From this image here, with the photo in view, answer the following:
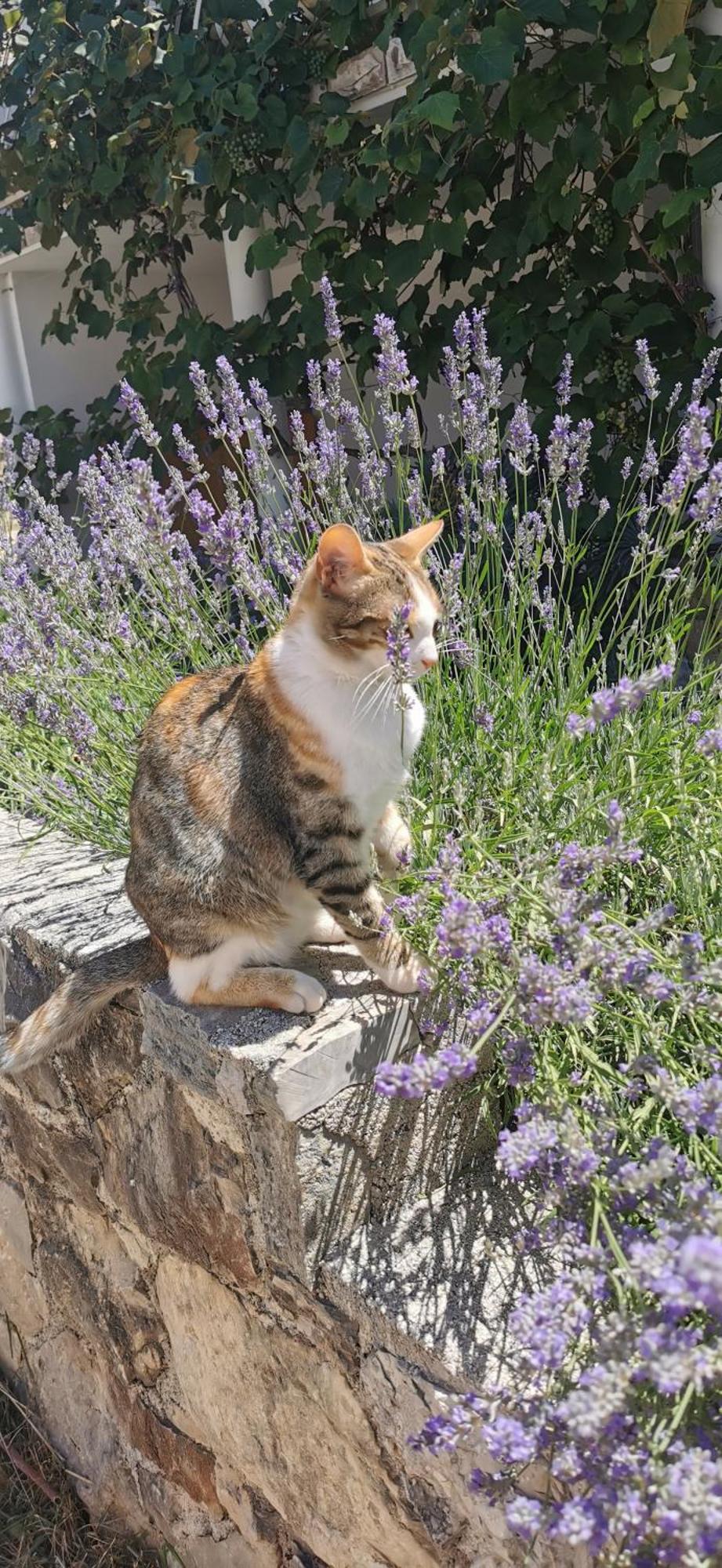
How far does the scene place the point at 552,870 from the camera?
152cm

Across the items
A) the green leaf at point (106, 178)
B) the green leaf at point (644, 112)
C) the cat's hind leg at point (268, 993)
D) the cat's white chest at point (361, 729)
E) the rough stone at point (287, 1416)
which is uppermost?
the green leaf at point (106, 178)

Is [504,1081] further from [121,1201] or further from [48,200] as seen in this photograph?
[48,200]

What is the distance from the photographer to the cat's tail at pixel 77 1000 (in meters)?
2.05

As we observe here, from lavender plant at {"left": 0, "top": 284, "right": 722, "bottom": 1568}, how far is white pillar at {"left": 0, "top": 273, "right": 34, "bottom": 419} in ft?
12.2

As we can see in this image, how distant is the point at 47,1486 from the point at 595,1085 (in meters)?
1.90

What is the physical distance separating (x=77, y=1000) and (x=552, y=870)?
3.04ft

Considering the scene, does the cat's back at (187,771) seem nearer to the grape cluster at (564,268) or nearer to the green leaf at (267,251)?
the grape cluster at (564,268)

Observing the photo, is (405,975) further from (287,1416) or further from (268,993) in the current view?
(287,1416)

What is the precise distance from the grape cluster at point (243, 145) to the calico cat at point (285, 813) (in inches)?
119

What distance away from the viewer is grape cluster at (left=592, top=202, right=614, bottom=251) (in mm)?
3691

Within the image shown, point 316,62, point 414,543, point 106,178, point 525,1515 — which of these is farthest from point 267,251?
point 525,1515

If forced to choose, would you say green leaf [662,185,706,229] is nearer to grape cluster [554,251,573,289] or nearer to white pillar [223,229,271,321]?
grape cluster [554,251,573,289]

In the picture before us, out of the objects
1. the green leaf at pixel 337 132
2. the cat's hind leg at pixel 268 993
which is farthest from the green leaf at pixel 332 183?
the cat's hind leg at pixel 268 993

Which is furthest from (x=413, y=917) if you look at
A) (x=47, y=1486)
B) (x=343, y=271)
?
(x=343, y=271)
